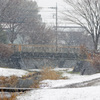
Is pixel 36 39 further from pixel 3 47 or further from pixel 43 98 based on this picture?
pixel 43 98

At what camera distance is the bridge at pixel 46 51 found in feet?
103

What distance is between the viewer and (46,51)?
33.9 meters

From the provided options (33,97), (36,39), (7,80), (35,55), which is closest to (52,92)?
(33,97)

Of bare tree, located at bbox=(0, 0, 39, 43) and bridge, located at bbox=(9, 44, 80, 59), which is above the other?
bare tree, located at bbox=(0, 0, 39, 43)

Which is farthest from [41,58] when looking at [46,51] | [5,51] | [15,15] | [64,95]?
[64,95]

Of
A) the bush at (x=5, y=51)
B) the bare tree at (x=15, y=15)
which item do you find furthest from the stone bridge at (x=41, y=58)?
the bare tree at (x=15, y=15)

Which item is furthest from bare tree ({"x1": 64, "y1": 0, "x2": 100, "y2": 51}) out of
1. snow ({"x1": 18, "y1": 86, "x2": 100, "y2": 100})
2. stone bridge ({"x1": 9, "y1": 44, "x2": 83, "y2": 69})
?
snow ({"x1": 18, "y1": 86, "x2": 100, "y2": 100})

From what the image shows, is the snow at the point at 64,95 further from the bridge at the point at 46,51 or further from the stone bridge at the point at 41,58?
the bridge at the point at 46,51

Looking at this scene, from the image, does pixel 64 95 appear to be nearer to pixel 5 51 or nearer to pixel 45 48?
pixel 5 51

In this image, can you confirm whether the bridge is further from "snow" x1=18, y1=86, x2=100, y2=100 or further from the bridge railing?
"snow" x1=18, y1=86, x2=100, y2=100

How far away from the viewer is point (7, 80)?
1784 centimetres

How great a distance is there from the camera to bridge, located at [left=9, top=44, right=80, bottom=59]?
31.4 m

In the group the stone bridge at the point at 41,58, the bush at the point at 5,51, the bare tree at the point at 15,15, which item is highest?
the bare tree at the point at 15,15

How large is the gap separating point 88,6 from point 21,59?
30.7 ft
